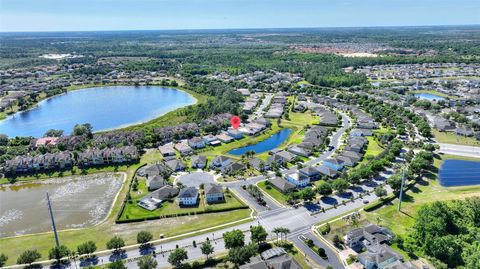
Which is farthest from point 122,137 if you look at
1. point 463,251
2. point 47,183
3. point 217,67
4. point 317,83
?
point 217,67

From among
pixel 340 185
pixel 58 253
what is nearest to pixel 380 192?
pixel 340 185

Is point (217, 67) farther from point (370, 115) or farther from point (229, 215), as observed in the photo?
point (229, 215)

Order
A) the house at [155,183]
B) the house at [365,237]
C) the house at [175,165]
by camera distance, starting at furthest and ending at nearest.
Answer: the house at [175,165]
the house at [155,183]
the house at [365,237]

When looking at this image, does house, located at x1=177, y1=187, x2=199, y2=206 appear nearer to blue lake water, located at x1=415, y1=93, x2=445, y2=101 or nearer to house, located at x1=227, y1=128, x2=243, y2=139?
house, located at x1=227, y1=128, x2=243, y2=139

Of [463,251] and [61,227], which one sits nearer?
[463,251]

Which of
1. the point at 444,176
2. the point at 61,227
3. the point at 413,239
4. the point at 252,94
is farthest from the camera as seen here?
the point at 252,94

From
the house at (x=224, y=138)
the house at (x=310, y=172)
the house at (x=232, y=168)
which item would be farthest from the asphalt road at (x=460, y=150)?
the house at (x=224, y=138)

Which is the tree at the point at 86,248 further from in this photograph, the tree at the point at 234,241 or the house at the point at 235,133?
the house at the point at 235,133
